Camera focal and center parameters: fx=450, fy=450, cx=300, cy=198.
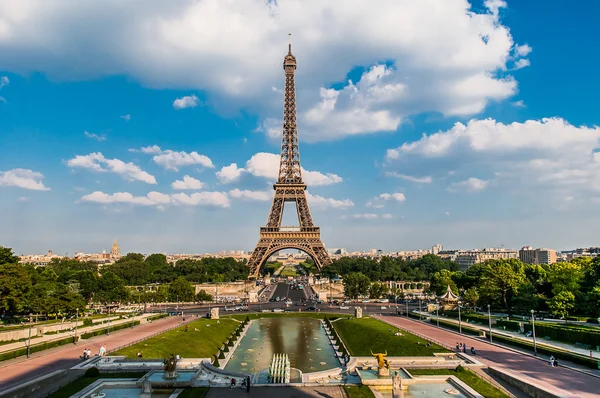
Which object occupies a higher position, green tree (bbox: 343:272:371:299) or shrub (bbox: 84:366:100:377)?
green tree (bbox: 343:272:371:299)

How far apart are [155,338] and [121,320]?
694 inches

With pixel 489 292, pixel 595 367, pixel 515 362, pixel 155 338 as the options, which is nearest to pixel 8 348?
pixel 155 338

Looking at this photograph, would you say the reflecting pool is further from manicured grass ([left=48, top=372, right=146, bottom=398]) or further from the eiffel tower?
the eiffel tower

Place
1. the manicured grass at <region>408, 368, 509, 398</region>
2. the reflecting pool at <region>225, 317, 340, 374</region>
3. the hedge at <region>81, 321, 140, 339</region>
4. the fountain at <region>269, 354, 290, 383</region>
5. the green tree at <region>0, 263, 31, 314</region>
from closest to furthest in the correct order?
1. the manicured grass at <region>408, 368, 509, 398</region>
2. the fountain at <region>269, 354, 290, 383</region>
3. the reflecting pool at <region>225, 317, 340, 374</region>
4. the hedge at <region>81, 321, 140, 339</region>
5. the green tree at <region>0, 263, 31, 314</region>

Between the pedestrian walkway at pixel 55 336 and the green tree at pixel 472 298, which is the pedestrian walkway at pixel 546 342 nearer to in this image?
the green tree at pixel 472 298

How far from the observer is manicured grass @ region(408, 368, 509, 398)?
2578cm

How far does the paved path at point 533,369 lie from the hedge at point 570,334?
6.10m

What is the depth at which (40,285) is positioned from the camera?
5409 cm

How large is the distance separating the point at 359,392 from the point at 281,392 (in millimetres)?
4362

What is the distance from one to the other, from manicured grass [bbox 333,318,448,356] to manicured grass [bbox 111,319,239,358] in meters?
13.5

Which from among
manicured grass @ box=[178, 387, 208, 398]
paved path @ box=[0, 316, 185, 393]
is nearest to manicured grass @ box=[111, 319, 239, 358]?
paved path @ box=[0, 316, 185, 393]

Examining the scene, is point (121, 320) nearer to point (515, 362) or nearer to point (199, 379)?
point (199, 379)

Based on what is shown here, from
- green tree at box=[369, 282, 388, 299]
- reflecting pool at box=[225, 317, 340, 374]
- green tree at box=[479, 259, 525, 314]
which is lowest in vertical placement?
reflecting pool at box=[225, 317, 340, 374]

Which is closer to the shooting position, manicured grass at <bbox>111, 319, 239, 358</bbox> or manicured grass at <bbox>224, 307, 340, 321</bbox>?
manicured grass at <bbox>111, 319, 239, 358</bbox>
